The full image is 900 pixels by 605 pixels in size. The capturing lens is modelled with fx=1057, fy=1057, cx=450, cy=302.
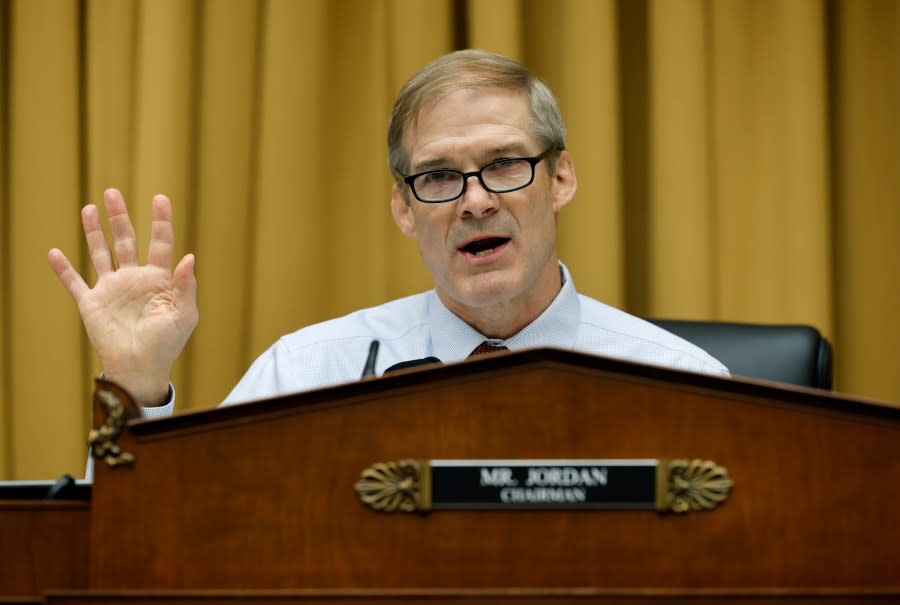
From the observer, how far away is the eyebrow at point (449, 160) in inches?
65.4

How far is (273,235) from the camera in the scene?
7.78ft

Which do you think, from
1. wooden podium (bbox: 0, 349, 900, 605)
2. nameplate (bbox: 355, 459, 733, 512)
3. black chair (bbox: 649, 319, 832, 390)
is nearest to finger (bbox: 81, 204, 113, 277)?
wooden podium (bbox: 0, 349, 900, 605)

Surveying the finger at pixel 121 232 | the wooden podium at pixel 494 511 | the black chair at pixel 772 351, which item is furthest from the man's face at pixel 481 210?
the wooden podium at pixel 494 511

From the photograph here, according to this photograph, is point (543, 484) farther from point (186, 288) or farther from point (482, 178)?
point (482, 178)

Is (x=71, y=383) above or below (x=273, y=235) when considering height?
below

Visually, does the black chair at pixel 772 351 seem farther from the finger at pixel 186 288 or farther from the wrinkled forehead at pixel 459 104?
the finger at pixel 186 288

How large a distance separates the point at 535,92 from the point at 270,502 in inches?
42.3

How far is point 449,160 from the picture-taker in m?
1.66

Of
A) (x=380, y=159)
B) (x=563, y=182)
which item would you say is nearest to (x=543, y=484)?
(x=563, y=182)

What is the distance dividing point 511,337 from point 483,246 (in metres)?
0.19

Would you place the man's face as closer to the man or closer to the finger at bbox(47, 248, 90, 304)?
the man

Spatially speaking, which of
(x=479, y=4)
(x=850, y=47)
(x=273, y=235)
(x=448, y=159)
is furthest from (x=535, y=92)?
(x=850, y=47)

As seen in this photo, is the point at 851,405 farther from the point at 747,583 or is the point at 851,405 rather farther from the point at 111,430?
the point at 111,430

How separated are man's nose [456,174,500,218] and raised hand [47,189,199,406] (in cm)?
44
